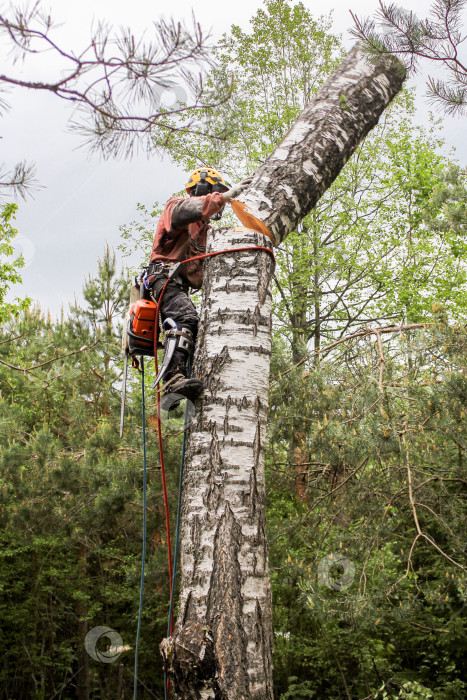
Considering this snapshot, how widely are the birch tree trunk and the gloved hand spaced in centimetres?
4

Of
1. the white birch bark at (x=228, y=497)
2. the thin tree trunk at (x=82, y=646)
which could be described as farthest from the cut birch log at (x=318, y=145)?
the thin tree trunk at (x=82, y=646)

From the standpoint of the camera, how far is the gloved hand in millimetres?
2754

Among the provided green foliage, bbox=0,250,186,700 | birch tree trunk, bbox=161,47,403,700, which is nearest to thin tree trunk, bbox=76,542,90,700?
green foliage, bbox=0,250,186,700

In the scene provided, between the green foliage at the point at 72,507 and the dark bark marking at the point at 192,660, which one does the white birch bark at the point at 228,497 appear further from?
the green foliage at the point at 72,507

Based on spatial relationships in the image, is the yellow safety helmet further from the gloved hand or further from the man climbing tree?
the gloved hand

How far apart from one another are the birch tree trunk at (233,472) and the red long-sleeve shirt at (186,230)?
0.64 ft

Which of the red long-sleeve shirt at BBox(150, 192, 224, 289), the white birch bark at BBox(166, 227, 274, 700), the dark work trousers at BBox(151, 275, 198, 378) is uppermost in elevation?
the red long-sleeve shirt at BBox(150, 192, 224, 289)

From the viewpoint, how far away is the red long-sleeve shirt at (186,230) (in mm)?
2833

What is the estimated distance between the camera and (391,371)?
3824 mm

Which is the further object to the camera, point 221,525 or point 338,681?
point 338,681

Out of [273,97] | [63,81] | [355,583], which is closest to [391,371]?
[355,583]

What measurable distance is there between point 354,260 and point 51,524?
27.4ft

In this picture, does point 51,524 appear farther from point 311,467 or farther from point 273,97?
point 273,97

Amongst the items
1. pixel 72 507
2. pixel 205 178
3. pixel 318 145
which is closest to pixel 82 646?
pixel 72 507
